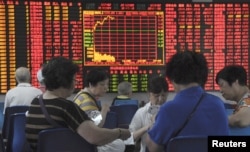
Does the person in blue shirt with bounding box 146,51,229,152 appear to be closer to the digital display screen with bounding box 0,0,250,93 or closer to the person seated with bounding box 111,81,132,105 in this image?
the person seated with bounding box 111,81,132,105

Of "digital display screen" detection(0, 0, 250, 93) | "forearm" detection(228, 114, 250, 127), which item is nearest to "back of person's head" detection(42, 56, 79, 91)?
"forearm" detection(228, 114, 250, 127)

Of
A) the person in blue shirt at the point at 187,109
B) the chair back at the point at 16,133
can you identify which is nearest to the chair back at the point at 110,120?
the chair back at the point at 16,133

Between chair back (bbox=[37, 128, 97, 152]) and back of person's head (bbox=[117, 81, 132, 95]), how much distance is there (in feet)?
12.7

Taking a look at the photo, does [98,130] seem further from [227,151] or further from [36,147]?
[227,151]

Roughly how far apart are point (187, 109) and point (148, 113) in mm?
1325

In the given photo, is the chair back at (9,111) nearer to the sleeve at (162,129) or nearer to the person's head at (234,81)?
the person's head at (234,81)

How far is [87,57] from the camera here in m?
6.64

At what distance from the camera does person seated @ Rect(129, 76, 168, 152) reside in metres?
3.26

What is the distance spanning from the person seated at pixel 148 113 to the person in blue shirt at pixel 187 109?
818 mm

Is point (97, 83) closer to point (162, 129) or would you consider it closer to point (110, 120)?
point (110, 120)

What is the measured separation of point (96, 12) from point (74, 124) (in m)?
4.28

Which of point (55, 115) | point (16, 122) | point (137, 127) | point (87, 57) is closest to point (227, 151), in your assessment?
point (55, 115)

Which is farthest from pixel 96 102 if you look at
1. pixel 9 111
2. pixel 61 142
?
pixel 9 111

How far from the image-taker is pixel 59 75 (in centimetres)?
266
